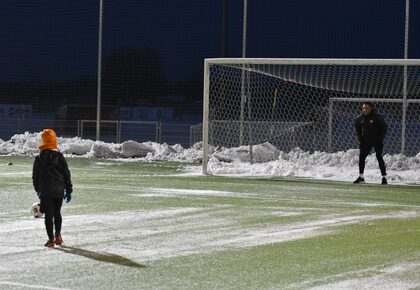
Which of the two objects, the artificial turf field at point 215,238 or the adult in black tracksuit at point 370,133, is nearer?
the artificial turf field at point 215,238

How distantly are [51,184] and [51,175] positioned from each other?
89 millimetres

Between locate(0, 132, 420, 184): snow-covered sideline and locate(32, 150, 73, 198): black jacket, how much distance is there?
39.7ft

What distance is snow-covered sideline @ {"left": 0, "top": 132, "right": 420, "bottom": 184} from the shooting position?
22.8 m

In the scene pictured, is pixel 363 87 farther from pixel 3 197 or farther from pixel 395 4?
pixel 3 197

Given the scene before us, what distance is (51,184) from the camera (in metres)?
10.3

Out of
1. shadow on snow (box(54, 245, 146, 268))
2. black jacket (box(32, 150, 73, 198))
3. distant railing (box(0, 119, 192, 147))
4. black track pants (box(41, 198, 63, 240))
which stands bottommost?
shadow on snow (box(54, 245, 146, 268))

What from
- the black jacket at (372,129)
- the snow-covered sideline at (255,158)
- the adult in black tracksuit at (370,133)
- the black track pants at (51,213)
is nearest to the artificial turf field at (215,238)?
the black track pants at (51,213)

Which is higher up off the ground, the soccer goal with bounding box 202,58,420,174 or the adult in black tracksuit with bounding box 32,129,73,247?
the soccer goal with bounding box 202,58,420,174

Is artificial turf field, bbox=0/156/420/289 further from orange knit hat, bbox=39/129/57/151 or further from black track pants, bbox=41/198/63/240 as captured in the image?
orange knit hat, bbox=39/129/57/151

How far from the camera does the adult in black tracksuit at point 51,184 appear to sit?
1028 cm

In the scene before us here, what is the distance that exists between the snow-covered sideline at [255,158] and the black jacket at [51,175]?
39.7 ft

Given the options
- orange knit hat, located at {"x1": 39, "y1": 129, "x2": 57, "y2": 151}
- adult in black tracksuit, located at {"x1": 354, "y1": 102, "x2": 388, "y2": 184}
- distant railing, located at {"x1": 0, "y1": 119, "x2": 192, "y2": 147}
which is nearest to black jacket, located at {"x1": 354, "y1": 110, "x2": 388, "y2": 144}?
adult in black tracksuit, located at {"x1": 354, "y1": 102, "x2": 388, "y2": 184}

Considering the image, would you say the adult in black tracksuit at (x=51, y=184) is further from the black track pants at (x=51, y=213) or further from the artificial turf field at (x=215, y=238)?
the artificial turf field at (x=215, y=238)

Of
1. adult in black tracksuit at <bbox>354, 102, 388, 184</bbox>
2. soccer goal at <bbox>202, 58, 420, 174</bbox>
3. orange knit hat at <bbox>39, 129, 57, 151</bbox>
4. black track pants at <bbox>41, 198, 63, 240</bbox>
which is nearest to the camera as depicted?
black track pants at <bbox>41, 198, 63, 240</bbox>
